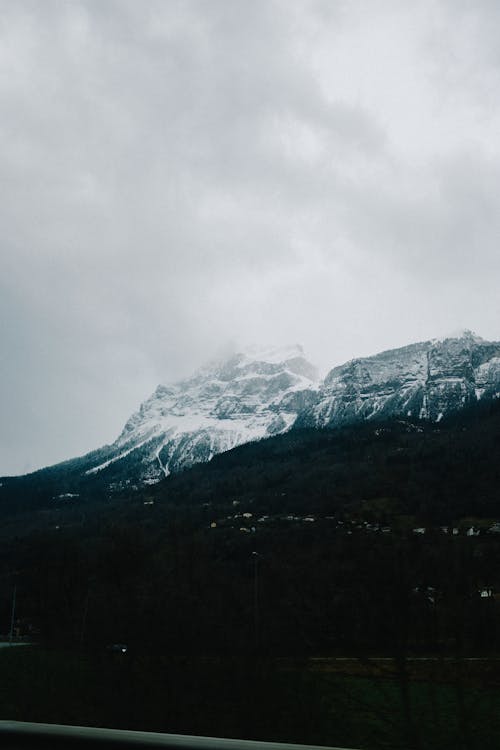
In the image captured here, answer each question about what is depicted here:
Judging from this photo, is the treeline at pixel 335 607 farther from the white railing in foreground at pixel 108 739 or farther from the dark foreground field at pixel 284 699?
the white railing in foreground at pixel 108 739

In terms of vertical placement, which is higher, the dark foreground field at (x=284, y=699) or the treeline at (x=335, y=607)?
the treeline at (x=335, y=607)

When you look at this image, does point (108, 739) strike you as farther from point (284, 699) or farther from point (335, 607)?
point (284, 699)

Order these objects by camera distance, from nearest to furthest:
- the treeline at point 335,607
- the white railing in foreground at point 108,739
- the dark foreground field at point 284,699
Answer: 1. the white railing in foreground at point 108,739
2. the dark foreground field at point 284,699
3. the treeline at point 335,607

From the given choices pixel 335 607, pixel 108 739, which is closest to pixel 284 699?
pixel 335 607

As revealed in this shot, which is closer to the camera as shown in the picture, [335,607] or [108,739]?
[108,739]

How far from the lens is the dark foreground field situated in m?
4.69

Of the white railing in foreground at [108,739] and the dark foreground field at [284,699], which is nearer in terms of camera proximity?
the white railing in foreground at [108,739]

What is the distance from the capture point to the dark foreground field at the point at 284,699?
4.69m

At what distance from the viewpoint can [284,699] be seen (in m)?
6.56

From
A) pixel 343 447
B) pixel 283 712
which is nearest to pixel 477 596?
pixel 283 712

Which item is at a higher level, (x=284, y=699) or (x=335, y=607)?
(x=335, y=607)

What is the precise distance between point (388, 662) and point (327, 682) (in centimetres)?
98

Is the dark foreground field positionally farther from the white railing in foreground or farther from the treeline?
the white railing in foreground

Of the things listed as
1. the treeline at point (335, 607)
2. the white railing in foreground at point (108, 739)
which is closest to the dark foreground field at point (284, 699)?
the treeline at point (335, 607)
